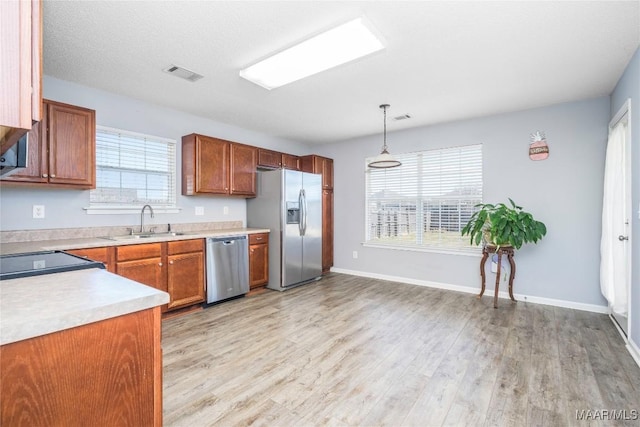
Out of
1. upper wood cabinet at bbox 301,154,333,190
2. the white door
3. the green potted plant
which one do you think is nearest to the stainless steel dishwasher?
upper wood cabinet at bbox 301,154,333,190

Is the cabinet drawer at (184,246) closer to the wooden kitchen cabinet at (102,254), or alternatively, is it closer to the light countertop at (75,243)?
the light countertop at (75,243)

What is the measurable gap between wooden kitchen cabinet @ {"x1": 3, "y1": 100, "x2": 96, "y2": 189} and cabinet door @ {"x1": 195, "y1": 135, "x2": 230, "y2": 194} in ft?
3.76

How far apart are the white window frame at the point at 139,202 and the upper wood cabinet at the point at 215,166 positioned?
125 mm

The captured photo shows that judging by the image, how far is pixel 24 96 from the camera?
2.01 feet

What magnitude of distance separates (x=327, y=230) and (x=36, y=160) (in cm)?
404

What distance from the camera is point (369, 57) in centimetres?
254

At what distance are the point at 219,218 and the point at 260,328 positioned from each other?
203 cm

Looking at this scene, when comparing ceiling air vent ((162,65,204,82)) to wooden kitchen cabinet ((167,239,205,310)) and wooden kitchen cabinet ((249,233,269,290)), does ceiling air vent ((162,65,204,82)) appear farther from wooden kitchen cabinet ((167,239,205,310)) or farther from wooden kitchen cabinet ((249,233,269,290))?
wooden kitchen cabinet ((249,233,269,290))

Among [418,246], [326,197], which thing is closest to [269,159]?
[326,197]

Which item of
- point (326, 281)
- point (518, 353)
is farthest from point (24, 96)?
point (326, 281)

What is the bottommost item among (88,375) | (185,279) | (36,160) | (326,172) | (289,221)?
(185,279)

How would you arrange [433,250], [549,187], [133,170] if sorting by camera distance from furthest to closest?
[433,250]
[549,187]
[133,170]

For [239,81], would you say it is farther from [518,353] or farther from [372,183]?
[518,353]

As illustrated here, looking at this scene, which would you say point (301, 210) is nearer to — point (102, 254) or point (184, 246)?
point (184, 246)
